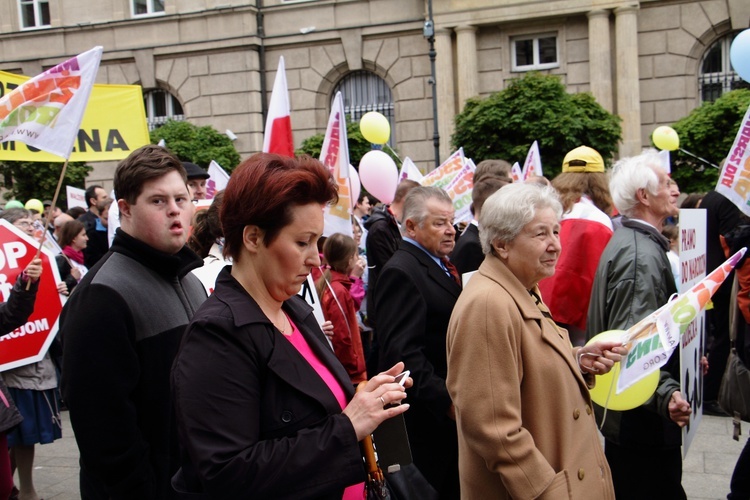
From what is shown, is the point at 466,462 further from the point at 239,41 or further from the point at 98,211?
the point at 239,41

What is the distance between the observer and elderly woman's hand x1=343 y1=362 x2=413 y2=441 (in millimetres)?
1865

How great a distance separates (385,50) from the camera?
21781 millimetres

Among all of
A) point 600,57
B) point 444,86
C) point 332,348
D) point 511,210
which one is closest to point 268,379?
point 332,348

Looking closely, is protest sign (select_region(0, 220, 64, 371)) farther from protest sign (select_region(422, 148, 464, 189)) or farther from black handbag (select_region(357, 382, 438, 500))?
protest sign (select_region(422, 148, 464, 189))

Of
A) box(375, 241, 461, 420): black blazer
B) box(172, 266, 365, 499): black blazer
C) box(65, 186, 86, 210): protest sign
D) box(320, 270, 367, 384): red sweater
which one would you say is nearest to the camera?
box(172, 266, 365, 499): black blazer

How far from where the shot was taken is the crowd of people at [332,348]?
6.03ft

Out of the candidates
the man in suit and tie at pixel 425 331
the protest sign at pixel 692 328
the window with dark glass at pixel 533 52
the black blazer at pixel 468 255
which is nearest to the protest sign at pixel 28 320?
the man in suit and tie at pixel 425 331

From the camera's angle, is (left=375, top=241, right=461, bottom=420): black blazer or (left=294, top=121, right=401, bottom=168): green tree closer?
(left=375, top=241, right=461, bottom=420): black blazer

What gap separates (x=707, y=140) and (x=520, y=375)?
1486 cm

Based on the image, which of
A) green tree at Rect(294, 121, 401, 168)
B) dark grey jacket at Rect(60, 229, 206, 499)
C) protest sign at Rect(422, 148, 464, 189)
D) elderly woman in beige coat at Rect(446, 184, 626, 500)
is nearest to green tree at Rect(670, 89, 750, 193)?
green tree at Rect(294, 121, 401, 168)

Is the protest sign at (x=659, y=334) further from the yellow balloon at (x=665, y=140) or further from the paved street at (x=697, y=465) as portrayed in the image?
the yellow balloon at (x=665, y=140)

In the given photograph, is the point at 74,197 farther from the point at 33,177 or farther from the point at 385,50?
the point at 385,50

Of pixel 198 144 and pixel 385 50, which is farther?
pixel 385 50

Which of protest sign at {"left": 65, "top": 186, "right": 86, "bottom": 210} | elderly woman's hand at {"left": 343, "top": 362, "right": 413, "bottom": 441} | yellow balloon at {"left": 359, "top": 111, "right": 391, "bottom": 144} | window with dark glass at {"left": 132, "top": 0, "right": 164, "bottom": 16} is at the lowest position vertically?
elderly woman's hand at {"left": 343, "top": 362, "right": 413, "bottom": 441}
